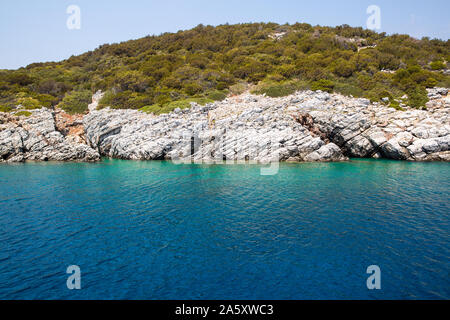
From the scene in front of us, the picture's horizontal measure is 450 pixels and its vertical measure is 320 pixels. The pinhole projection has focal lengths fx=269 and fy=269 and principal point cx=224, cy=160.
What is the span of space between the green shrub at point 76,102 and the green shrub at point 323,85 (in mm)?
52229

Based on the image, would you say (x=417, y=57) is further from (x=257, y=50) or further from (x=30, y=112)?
(x=30, y=112)

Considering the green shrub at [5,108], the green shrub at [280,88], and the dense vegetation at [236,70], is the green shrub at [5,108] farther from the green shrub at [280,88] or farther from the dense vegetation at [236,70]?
the green shrub at [280,88]

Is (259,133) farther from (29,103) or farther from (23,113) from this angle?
(29,103)

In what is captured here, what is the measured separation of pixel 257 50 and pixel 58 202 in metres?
73.4

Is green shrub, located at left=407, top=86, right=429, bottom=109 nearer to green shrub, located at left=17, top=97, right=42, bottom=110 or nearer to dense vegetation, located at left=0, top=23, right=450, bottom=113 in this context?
dense vegetation, located at left=0, top=23, right=450, bottom=113

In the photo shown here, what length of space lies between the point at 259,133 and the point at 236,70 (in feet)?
103

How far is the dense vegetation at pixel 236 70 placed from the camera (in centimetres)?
5906

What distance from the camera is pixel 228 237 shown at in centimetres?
1695

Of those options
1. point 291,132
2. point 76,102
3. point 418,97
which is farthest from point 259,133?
point 76,102

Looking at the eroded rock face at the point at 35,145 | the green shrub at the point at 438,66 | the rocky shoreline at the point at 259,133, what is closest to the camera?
the rocky shoreline at the point at 259,133

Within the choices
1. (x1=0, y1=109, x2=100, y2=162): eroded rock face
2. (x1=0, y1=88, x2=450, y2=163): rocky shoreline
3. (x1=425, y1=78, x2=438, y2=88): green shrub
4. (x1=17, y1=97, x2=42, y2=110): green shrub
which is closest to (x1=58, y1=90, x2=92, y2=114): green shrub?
(x1=17, y1=97, x2=42, y2=110): green shrub

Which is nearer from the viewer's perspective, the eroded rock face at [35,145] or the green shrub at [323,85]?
the eroded rock face at [35,145]

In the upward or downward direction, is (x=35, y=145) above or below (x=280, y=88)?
below

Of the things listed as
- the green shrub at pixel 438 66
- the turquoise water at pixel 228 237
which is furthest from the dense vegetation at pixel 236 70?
the turquoise water at pixel 228 237
